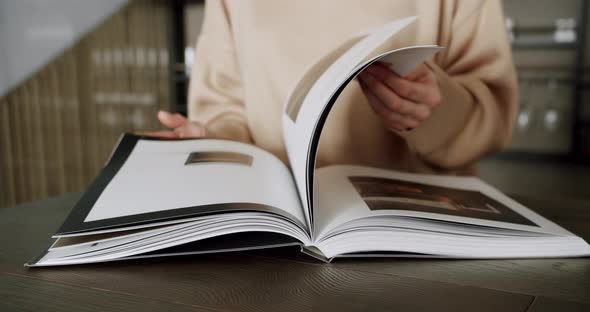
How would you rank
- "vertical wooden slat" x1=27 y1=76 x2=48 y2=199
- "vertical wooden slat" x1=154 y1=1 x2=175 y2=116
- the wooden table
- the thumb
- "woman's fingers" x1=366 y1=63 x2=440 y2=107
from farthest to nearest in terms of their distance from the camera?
"vertical wooden slat" x1=154 y1=1 x2=175 y2=116
"vertical wooden slat" x1=27 y1=76 x2=48 y2=199
the thumb
"woman's fingers" x1=366 y1=63 x2=440 y2=107
the wooden table

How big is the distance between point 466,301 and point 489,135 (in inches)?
21.8

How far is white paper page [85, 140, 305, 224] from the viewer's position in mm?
413

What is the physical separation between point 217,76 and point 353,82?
0.30 metres

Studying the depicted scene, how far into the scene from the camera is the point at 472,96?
2.63 ft

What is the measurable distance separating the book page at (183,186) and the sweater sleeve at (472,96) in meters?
0.31

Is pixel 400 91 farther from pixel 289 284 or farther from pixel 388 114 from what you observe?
pixel 289 284

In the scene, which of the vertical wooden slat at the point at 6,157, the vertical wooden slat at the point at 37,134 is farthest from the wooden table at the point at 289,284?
the vertical wooden slat at the point at 37,134

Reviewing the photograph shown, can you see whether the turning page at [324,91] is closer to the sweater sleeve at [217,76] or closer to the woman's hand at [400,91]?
the woman's hand at [400,91]

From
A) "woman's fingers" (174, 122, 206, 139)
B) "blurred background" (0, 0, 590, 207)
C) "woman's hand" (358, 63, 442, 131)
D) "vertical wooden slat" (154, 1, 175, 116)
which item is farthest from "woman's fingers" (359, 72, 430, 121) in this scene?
"vertical wooden slat" (154, 1, 175, 116)

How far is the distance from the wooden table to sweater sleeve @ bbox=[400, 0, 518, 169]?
387 millimetres

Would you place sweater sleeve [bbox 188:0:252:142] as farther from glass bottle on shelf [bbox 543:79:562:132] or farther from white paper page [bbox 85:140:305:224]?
glass bottle on shelf [bbox 543:79:562:132]

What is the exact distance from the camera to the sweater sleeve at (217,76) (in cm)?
101

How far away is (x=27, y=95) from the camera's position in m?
2.05

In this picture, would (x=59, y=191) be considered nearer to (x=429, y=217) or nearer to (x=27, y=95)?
(x=27, y=95)
